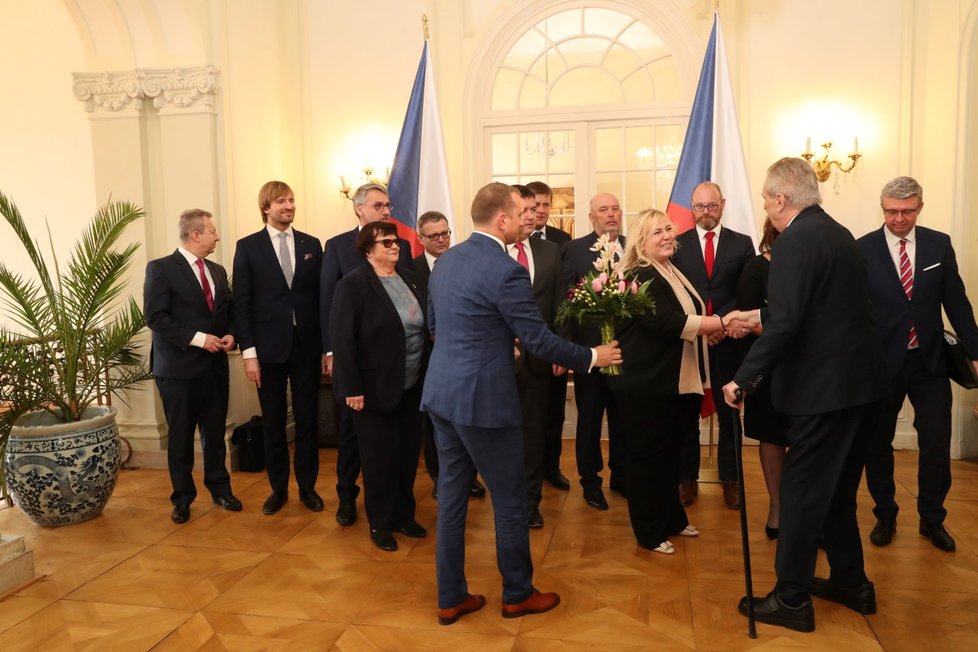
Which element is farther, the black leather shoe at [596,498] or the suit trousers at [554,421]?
the suit trousers at [554,421]

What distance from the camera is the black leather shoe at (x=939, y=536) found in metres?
4.07

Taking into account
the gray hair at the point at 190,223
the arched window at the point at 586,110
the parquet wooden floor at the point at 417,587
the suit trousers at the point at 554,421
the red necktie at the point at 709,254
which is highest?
the arched window at the point at 586,110

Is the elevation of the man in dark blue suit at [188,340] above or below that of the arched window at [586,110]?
below

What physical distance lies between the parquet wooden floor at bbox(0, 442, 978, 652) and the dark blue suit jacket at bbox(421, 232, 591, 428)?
0.93 meters

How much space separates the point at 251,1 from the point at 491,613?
5086mm

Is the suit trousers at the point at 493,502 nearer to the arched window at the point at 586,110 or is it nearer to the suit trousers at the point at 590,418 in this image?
the suit trousers at the point at 590,418

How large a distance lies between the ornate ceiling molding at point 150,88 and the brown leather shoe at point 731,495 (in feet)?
14.1

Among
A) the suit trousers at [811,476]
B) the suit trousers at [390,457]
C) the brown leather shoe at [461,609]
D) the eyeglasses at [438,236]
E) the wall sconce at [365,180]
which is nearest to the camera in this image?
the suit trousers at [811,476]

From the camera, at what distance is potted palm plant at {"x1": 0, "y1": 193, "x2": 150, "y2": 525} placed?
4.59 m

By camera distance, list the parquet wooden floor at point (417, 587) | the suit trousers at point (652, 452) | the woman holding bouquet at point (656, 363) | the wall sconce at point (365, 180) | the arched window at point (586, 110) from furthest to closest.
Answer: the wall sconce at point (365, 180)
the arched window at point (586, 110)
the suit trousers at point (652, 452)
the woman holding bouquet at point (656, 363)
the parquet wooden floor at point (417, 587)

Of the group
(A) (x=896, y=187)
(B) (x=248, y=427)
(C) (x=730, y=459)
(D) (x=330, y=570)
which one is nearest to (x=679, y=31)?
(A) (x=896, y=187)

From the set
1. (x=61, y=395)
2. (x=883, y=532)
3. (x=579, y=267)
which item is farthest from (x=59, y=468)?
(x=883, y=532)

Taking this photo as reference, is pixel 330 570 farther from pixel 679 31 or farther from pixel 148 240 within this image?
pixel 679 31

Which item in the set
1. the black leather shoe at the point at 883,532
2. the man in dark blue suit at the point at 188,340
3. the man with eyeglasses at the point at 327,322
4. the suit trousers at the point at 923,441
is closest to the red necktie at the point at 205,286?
the man in dark blue suit at the point at 188,340
